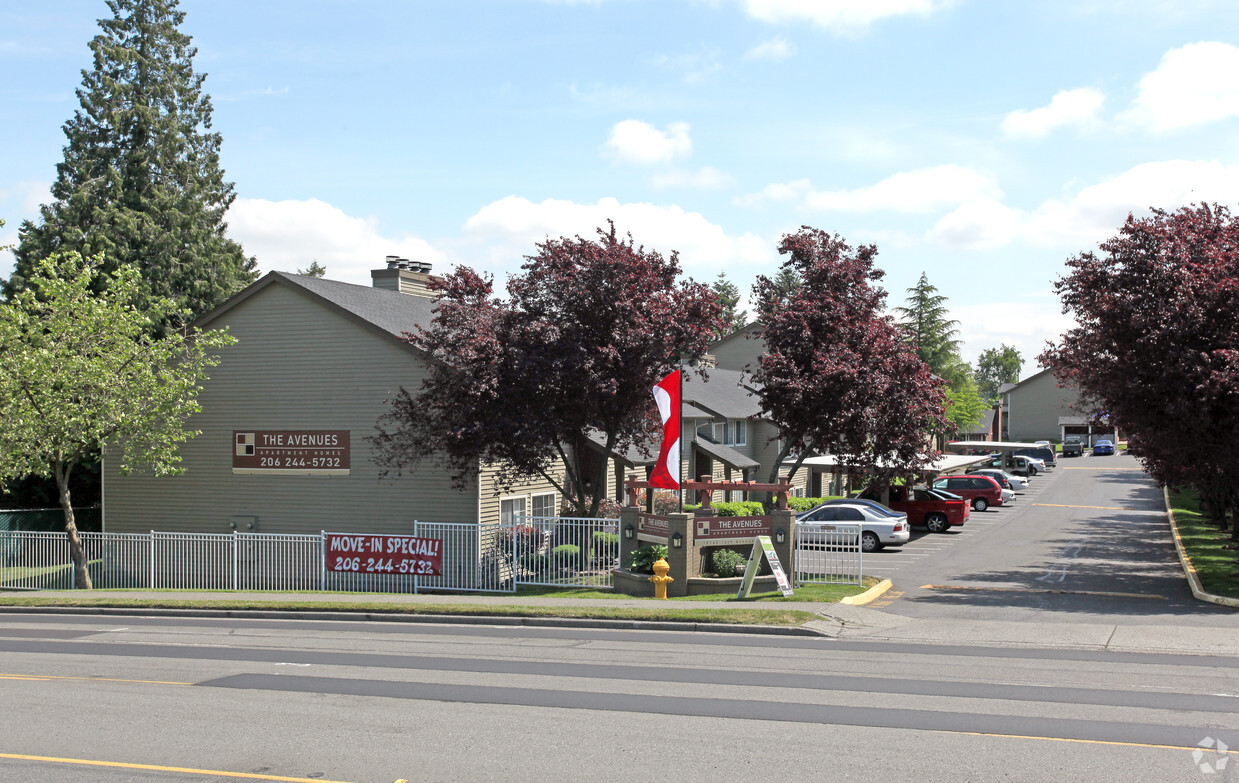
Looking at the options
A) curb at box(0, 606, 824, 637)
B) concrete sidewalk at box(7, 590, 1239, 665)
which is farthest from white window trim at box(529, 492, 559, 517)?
curb at box(0, 606, 824, 637)

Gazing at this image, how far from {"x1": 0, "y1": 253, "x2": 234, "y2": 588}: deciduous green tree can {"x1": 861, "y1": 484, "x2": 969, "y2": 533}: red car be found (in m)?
23.0

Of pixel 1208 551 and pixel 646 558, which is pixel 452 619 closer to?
pixel 646 558

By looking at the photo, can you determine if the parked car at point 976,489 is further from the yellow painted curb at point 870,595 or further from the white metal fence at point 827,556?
the white metal fence at point 827,556

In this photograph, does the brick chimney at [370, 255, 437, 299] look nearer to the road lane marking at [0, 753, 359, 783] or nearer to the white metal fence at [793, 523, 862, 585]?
the white metal fence at [793, 523, 862, 585]

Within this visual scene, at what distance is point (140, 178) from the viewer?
4447cm

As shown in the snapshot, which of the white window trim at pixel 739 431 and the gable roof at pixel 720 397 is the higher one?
the gable roof at pixel 720 397

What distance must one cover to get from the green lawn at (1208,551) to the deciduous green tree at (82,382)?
2501 cm

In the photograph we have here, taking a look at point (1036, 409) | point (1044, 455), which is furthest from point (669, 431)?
point (1036, 409)

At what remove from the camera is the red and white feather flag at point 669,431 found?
66.5ft

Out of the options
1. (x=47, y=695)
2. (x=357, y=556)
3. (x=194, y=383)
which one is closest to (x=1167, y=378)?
(x=357, y=556)

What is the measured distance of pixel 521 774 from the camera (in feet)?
27.8

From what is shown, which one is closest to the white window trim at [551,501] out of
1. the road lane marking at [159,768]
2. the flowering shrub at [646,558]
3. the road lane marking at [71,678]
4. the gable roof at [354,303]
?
the gable roof at [354,303]

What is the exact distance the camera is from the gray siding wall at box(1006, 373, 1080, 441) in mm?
109000

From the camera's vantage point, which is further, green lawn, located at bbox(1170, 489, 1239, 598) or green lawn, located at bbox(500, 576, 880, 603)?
green lawn, located at bbox(1170, 489, 1239, 598)
